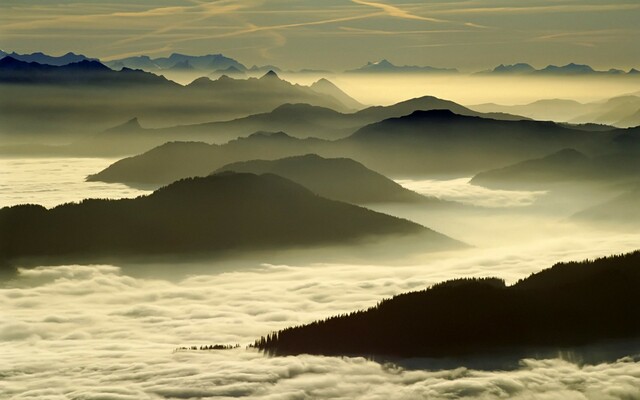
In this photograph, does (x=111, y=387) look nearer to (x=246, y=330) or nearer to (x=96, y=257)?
(x=246, y=330)

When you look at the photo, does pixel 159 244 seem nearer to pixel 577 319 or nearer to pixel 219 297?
pixel 219 297

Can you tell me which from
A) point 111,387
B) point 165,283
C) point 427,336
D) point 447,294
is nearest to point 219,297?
point 165,283

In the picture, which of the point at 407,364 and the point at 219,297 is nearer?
the point at 407,364

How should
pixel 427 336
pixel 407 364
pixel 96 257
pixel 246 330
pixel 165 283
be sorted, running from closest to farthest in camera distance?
pixel 407 364 < pixel 427 336 < pixel 246 330 < pixel 165 283 < pixel 96 257

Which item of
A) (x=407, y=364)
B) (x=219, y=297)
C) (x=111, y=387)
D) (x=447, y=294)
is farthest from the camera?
(x=219, y=297)

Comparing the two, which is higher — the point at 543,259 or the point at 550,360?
the point at 543,259

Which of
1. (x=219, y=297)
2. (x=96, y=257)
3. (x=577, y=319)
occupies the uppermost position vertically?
(x=96, y=257)

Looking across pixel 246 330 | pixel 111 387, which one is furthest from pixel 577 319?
pixel 111 387
